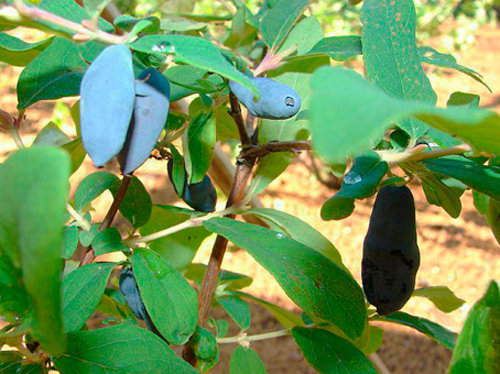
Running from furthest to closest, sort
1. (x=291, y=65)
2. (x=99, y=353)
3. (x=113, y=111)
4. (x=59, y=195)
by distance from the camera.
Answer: (x=291, y=65), (x=99, y=353), (x=113, y=111), (x=59, y=195)

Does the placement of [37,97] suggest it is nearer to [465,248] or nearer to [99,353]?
[99,353]

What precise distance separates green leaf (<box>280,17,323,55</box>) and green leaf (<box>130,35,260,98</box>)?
0.90 feet

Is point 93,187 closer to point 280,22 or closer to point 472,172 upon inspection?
point 280,22

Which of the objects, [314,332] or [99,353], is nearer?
[99,353]

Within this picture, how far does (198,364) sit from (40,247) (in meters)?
0.52

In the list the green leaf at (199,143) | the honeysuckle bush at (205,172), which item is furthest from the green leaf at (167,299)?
the green leaf at (199,143)

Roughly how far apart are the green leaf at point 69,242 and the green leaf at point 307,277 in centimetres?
17

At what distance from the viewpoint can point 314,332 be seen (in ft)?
2.52

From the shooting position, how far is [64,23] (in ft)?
1.33

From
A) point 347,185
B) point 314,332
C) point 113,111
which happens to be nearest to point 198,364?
point 314,332

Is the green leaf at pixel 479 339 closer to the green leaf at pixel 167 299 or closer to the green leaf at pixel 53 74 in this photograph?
the green leaf at pixel 167 299

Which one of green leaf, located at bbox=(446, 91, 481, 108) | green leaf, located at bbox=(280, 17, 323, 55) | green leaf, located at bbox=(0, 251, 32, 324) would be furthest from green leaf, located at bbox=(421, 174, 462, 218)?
green leaf, located at bbox=(0, 251, 32, 324)

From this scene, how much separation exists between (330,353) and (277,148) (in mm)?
287

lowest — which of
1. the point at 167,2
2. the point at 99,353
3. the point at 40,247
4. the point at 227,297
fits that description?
the point at 227,297
